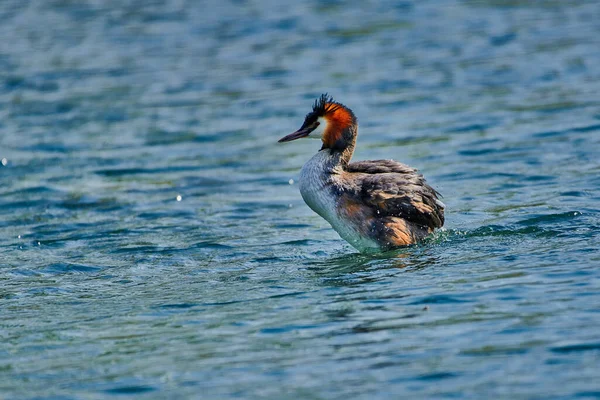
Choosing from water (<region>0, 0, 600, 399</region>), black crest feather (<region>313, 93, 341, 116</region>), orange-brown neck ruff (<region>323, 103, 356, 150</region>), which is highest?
black crest feather (<region>313, 93, 341, 116</region>)

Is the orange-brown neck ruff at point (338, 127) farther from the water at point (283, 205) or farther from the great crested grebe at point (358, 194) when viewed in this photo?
the water at point (283, 205)

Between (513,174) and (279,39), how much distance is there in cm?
1074

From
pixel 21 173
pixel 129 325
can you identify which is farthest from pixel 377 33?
pixel 129 325

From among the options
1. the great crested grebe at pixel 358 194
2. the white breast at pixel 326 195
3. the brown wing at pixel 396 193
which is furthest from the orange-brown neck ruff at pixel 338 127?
the brown wing at pixel 396 193

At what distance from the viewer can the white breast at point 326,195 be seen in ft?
34.9

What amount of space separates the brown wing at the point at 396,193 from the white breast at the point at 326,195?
236 mm

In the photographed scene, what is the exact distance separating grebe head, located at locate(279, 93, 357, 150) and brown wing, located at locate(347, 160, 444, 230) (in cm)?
34

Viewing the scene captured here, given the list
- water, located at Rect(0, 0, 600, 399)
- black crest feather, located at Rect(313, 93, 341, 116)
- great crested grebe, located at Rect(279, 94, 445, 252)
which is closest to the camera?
water, located at Rect(0, 0, 600, 399)

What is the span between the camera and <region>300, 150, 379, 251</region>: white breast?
10.6m

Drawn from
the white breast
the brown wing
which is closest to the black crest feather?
the white breast

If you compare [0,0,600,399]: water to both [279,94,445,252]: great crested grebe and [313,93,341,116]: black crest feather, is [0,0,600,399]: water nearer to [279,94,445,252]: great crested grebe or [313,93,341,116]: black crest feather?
[279,94,445,252]: great crested grebe

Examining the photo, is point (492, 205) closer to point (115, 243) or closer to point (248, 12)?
point (115, 243)

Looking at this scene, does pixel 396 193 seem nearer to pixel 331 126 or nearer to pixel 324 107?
pixel 331 126

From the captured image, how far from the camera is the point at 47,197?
1455 cm
